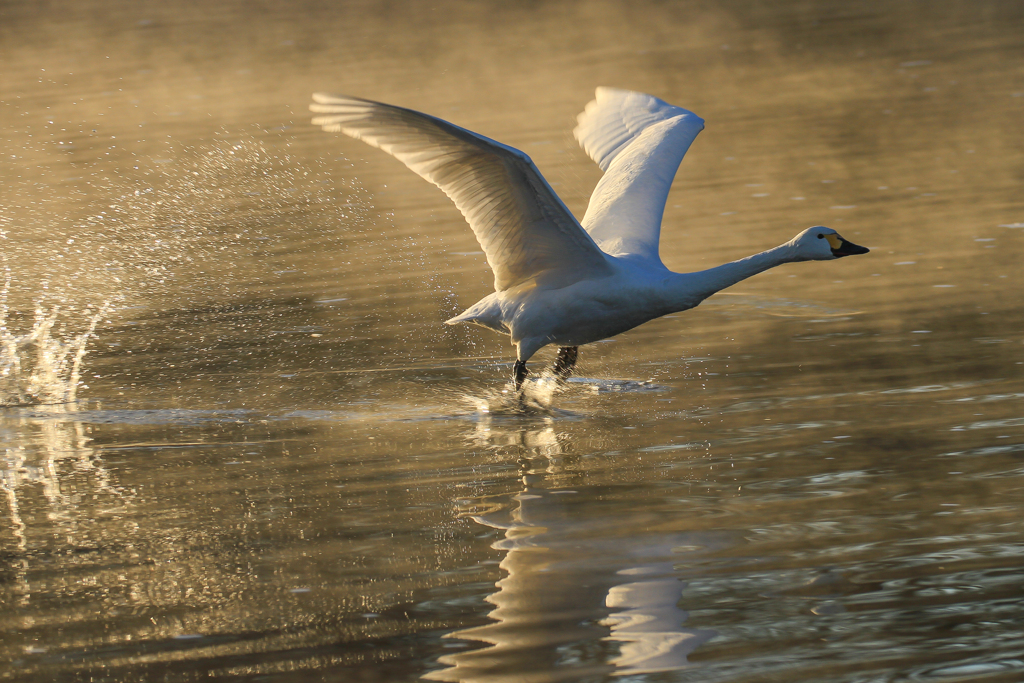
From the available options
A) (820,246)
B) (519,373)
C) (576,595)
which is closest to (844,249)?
(820,246)

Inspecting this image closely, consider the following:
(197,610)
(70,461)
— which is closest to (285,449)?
(70,461)

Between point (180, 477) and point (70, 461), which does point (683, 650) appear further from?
point (70, 461)

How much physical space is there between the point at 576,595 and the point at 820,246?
3.22m

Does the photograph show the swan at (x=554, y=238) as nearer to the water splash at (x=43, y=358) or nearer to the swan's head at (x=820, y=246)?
the swan's head at (x=820, y=246)

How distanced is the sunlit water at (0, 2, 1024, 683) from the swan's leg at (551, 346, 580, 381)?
0.12 m

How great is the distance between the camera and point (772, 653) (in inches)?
168

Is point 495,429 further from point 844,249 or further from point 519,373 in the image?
point 844,249

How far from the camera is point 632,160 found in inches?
330

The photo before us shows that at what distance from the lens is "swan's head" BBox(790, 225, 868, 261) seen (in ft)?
23.6

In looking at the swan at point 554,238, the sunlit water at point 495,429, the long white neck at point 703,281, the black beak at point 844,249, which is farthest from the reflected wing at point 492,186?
the black beak at point 844,249

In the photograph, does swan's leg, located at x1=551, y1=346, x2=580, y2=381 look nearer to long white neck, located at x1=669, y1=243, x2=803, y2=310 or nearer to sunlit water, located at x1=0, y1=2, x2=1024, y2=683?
sunlit water, located at x1=0, y1=2, x2=1024, y2=683

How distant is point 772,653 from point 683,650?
276 millimetres

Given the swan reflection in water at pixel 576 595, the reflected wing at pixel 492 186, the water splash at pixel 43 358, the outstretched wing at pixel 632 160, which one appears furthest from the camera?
the outstretched wing at pixel 632 160

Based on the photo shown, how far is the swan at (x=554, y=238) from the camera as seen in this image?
646 cm
